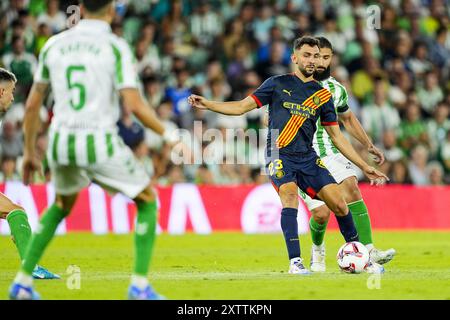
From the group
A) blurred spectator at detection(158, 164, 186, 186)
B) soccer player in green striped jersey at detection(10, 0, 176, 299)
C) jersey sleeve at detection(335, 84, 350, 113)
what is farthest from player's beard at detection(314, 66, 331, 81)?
blurred spectator at detection(158, 164, 186, 186)

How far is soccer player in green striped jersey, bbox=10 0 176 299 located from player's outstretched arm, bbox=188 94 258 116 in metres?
1.88

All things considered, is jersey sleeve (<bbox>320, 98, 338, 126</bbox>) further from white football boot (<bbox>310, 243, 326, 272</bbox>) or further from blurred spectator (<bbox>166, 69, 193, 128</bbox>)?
blurred spectator (<bbox>166, 69, 193, 128</bbox>)

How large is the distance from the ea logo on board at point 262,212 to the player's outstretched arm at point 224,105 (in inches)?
317

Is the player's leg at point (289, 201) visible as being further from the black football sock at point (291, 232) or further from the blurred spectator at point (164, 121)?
the blurred spectator at point (164, 121)

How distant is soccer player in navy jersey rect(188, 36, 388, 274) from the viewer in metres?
9.95

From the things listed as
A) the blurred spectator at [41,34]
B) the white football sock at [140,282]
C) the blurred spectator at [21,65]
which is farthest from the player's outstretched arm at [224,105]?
the blurred spectator at [41,34]

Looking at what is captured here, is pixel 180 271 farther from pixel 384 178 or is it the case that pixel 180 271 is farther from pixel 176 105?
pixel 176 105

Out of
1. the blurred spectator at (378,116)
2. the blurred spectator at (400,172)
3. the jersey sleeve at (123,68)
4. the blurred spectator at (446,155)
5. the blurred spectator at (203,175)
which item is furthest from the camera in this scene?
the blurred spectator at (378,116)

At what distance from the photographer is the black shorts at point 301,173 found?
32.8 feet

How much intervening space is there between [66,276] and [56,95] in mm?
3245

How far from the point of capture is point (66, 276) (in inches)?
400

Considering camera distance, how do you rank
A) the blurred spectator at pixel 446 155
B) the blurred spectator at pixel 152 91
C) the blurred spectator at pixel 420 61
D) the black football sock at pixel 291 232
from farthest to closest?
the blurred spectator at pixel 420 61 < the blurred spectator at pixel 446 155 < the blurred spectator at pixel 152 91 < the black football sock at pixel 291 232

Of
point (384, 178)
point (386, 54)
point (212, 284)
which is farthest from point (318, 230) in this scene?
point (386, 54)

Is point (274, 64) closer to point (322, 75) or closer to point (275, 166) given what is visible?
point (322, 75)
